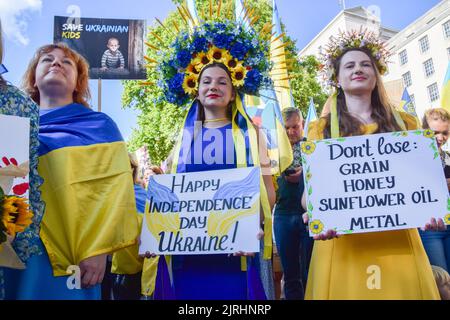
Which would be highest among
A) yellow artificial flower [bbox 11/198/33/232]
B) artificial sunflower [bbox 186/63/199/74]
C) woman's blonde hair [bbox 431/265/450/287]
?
artificial sunflower [bbox 186/63/199/74]

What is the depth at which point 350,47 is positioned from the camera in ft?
10.7

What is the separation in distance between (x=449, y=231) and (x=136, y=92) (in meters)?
3.28

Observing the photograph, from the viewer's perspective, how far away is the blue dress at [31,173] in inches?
102

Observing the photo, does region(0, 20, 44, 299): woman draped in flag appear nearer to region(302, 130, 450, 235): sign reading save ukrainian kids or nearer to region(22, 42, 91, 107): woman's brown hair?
region(22, 42, 91, 107): woman's brown hair

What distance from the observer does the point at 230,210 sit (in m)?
2.93

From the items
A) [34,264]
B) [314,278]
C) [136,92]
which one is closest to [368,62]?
[314,278]

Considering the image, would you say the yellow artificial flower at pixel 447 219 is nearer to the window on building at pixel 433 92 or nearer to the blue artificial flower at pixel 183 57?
the window on building at pixel 433 92

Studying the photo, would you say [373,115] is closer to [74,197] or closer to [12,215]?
[74,197]

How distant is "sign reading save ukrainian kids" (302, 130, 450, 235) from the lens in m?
2.65

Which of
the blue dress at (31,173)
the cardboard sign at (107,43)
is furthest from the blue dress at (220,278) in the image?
the cardboard sign at (107,43)

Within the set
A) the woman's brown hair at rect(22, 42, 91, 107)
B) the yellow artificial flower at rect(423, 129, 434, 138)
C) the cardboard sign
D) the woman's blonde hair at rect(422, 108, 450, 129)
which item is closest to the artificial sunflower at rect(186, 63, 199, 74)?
the cardboard sign

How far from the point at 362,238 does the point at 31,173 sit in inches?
87.8

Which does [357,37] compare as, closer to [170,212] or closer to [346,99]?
[346,99]

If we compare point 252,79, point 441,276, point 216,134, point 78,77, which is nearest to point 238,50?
point 252,79
